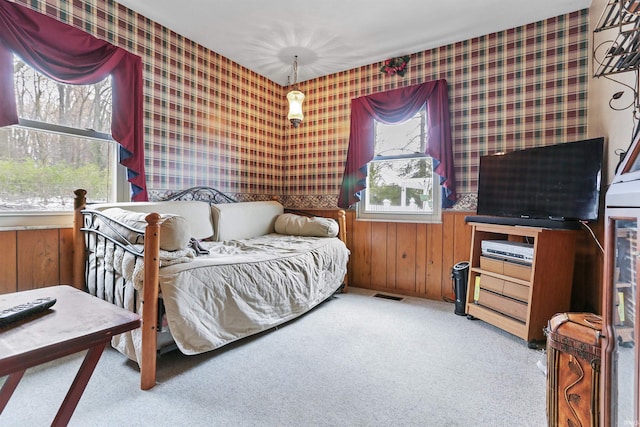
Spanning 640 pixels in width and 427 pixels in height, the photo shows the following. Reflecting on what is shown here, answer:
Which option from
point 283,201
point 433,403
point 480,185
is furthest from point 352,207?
point 433,403

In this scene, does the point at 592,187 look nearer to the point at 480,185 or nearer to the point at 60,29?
the point at 480,185

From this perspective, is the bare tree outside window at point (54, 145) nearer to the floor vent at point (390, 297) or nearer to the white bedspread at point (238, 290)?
the white bedspread at point (238, 290)

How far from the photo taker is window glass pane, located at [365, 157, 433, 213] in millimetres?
3264

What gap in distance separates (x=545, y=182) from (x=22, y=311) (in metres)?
2.86

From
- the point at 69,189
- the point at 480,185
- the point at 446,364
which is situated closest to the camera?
the point at 446,364

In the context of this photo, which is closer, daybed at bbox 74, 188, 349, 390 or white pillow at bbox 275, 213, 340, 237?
daybed at bbox 74, 188, 349, 390

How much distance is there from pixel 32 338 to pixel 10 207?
73.0 inches

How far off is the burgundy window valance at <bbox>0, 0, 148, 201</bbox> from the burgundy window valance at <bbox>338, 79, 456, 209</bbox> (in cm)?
203

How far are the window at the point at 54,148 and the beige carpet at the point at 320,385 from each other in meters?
1.09

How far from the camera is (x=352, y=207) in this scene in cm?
366

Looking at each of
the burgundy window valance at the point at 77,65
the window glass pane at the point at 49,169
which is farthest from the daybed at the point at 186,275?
the burgundy window valance at the point at 77,65

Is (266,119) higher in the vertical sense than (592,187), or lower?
higher

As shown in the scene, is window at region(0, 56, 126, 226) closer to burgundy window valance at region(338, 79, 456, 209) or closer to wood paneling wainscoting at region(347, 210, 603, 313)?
burgundy window valance at region(338, 79, 456, 209)

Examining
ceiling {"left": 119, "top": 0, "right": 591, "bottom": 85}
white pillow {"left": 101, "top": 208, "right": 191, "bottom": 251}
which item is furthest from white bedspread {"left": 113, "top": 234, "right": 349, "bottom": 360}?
ceiling {"left": 119, "top": 0, "right": 591, "bottom": 85}
